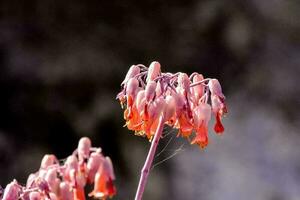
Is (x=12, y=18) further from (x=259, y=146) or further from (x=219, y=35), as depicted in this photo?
(x=259, y=146)

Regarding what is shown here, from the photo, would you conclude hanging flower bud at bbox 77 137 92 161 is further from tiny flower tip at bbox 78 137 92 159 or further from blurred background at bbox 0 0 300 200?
blurred background at bbox 0 0 300 200

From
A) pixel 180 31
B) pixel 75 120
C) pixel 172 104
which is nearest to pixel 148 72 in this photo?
pixel 172 104

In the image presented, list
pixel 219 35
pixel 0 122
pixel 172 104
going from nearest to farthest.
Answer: pixel 172 104, pixel 0 122, pixel 219 35

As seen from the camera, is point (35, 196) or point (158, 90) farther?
point (158, 90)

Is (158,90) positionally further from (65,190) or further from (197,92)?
(65,190)

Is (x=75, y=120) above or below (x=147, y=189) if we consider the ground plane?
above

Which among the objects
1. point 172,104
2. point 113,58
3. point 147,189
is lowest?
point 172,104

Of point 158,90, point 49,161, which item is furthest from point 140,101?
point 49,161
